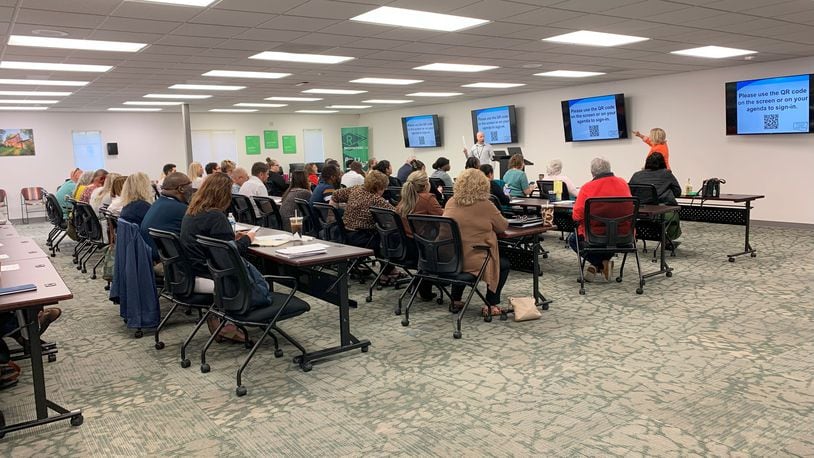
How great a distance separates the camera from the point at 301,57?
314 inches

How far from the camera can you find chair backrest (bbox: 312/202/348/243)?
19.5 feet

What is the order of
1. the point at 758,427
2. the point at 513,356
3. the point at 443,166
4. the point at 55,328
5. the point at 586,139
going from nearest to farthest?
the point at 758,427
the point at 513,356
the point at 55,328
the point at 443,166
the point at 586,139

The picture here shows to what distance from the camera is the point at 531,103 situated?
13.5 m

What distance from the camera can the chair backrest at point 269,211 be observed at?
6938mm

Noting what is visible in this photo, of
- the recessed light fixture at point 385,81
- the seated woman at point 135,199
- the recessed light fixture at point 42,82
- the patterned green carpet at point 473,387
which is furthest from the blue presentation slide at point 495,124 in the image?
the seated woman at point 135,199

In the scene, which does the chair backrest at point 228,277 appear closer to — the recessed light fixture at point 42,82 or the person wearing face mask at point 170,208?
the person wearing face mask at point 170,208

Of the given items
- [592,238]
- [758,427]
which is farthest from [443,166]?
[758,427]

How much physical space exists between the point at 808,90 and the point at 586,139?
4.11 meters

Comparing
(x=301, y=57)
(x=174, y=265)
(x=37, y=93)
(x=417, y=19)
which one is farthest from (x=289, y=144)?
(x=174, y=265)

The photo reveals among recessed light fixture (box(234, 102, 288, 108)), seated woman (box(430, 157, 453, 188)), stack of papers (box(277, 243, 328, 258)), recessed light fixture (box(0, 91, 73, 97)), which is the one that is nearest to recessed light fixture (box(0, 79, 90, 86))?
recessed light fixture (box(0, 91, 73, 97))

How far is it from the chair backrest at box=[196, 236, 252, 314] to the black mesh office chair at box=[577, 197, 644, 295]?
3.31 metres

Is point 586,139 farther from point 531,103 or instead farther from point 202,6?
point 202,6

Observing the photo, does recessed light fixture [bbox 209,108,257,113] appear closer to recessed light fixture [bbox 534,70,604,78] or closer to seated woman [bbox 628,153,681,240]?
recessed light fixture [bbox 534,70,604,78]

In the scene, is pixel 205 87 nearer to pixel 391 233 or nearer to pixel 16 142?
pixel 16 142
